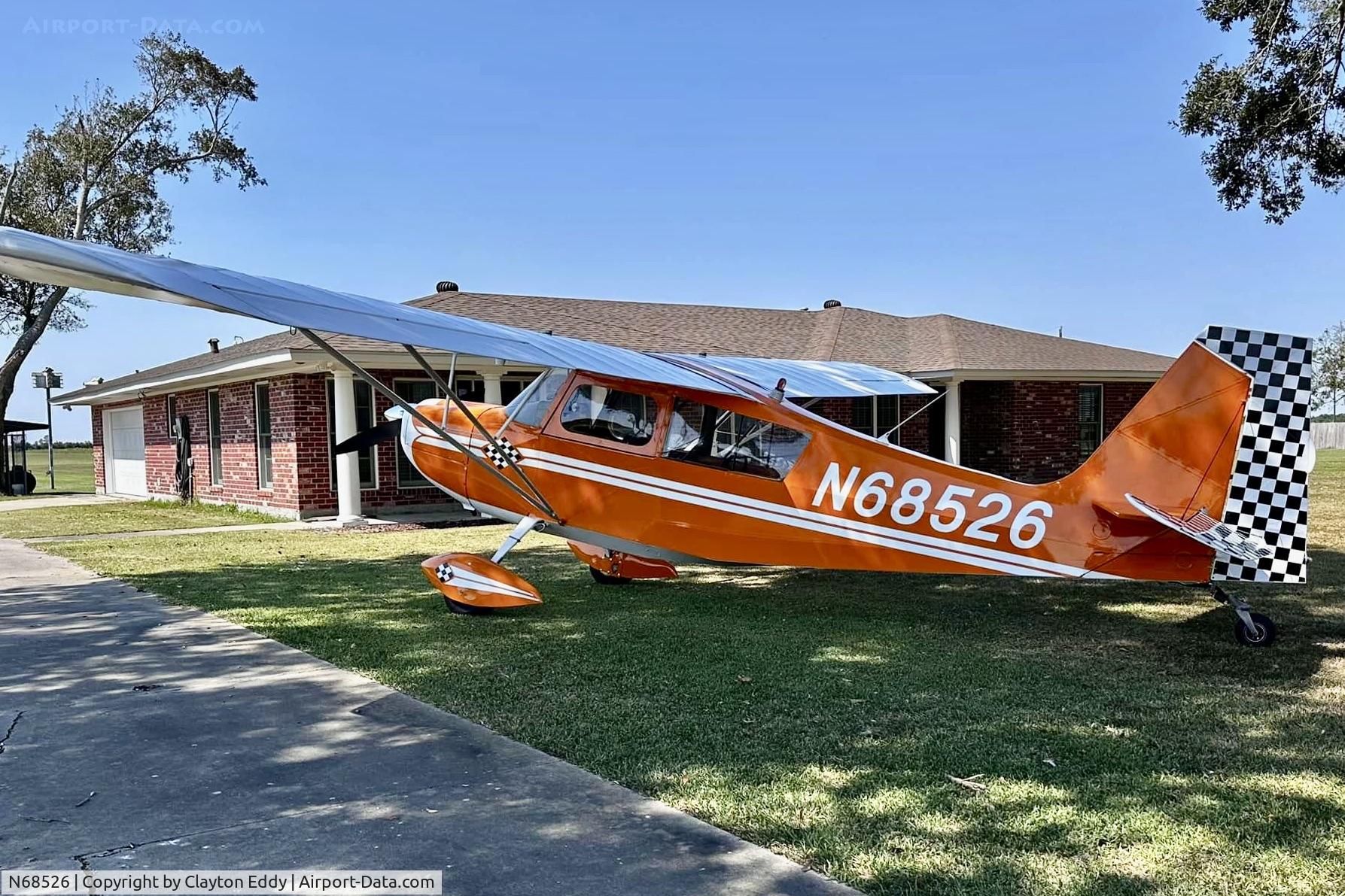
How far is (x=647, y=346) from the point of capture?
58.3 ft

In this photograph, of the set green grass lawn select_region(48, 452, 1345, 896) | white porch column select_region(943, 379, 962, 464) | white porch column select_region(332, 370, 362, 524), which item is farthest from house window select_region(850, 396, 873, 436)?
green grass lawn select_region(48, 452, 1345, 896)

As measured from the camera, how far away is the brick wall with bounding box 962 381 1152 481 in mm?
19953

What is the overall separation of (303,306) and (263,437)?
1315 cm

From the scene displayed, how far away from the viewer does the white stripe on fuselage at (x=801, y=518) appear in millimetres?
6457

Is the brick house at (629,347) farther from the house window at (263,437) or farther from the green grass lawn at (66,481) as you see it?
the green grass lawn at (66,481)

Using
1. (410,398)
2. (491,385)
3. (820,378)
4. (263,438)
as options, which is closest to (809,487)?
(820,378)

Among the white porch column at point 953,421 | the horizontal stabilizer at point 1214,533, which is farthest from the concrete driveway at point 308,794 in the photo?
the white porch column at point 953,421

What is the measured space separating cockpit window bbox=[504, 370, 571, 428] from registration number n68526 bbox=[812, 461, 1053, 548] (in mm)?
2479

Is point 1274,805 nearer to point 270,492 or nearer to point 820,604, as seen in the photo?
point 820,604

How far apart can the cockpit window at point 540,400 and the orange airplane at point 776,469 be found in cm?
2

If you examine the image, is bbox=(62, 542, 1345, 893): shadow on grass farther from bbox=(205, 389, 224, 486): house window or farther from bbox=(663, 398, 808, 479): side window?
bbox=(205, 389, 224, 486): house window

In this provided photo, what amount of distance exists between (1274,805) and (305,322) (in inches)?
212

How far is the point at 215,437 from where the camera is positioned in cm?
2005

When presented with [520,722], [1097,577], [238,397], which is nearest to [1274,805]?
[1097,577]
